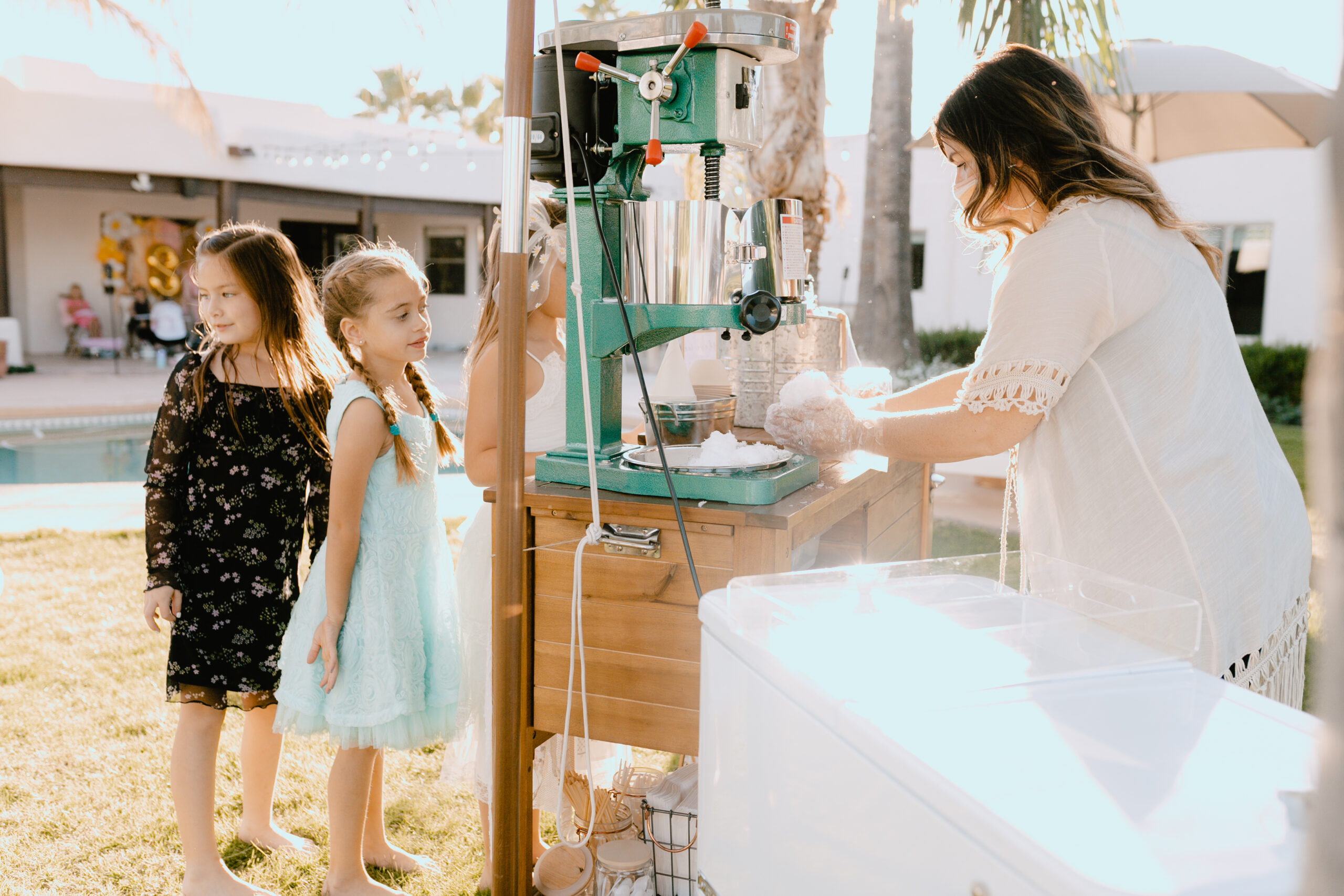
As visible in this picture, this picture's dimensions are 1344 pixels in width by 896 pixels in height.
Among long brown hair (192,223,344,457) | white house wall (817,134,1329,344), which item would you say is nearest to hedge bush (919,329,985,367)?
white house wall (817,134,1329,344)

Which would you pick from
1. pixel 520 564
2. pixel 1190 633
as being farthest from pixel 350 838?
pixel 1190 633

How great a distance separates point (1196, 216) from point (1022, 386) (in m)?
9.10

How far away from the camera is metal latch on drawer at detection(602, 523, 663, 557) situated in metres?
1.60

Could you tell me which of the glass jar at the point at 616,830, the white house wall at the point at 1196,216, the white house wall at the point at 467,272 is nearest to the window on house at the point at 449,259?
the white house wall at the point at 467,272

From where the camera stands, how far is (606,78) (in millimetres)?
1672

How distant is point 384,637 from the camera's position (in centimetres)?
A: 198

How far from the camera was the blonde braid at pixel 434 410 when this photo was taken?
7.31 ft

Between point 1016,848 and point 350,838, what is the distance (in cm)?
173

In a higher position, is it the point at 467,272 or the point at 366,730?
the point at 467,272

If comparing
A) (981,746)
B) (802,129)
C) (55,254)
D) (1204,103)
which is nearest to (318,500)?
(981,746)

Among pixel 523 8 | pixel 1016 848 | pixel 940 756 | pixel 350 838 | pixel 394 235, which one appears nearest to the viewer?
pixel 1016 848

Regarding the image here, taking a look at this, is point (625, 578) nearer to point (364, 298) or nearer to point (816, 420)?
point (816, 420)

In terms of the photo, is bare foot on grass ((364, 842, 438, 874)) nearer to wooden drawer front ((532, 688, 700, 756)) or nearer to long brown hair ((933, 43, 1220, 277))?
wooden drawer front ((532, 688, 700, 756))

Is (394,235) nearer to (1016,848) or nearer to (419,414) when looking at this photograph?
(419,414)
